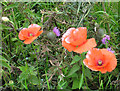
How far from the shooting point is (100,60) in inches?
33.6

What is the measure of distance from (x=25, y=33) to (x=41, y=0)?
693 mm

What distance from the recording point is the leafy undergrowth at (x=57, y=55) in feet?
3.59

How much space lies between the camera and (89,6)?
4.30 feet

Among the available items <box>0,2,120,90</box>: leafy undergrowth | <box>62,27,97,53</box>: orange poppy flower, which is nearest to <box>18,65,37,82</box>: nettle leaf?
<box>0,2,120,90</box>: leafy undergrowth

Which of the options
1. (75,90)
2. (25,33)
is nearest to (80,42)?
(25,33)

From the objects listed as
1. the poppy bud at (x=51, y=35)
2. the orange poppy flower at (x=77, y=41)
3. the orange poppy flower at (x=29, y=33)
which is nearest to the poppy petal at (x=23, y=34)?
the orange poppy flower at (x=29, y=33)

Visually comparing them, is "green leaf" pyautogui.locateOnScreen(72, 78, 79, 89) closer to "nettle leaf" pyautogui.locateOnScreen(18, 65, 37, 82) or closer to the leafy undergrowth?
the leafy undergrowth

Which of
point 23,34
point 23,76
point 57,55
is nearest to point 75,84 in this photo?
point 57,55

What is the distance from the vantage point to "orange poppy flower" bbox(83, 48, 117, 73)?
2.58 feet

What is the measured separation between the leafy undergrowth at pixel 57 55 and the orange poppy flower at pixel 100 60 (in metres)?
0.18

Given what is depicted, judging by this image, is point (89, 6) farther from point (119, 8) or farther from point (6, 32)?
point (6, 32)

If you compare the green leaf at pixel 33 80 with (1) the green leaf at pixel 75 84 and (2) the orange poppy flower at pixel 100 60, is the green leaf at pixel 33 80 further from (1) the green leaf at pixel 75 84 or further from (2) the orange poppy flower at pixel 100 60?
(2) the orange poppy flower at pixel 100 60

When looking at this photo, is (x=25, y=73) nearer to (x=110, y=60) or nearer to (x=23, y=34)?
(x=23, y=34)

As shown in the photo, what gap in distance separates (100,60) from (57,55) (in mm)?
373
